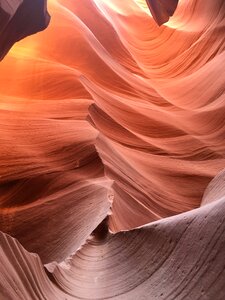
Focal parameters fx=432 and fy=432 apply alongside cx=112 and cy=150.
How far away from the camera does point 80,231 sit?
5.01 feet

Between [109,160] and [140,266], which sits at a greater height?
[140,266]

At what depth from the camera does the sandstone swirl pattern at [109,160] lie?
102 cm

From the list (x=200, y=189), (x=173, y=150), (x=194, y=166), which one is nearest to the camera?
(x=200, y=189)

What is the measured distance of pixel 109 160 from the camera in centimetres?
209

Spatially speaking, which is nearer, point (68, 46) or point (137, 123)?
point (137, 123)

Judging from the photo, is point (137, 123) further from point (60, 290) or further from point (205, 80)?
point (60, 290)

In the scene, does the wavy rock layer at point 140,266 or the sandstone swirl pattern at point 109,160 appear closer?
the wavy rock layer at point 140,266

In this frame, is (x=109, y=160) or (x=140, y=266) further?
(x=109, y=160)

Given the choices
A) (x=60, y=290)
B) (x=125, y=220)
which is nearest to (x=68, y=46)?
(x=125, y=220)

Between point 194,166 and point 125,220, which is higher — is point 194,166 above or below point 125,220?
below

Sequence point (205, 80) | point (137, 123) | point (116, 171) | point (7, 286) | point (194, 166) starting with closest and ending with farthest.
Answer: point (7, 286) < point (116, 171) < point (194, 166) < point (137, 123) < point (205, 80)

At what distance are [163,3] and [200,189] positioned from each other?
4.02 m

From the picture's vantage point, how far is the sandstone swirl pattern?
1.02 m

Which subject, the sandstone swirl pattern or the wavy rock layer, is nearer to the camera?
the wavy rock layer
